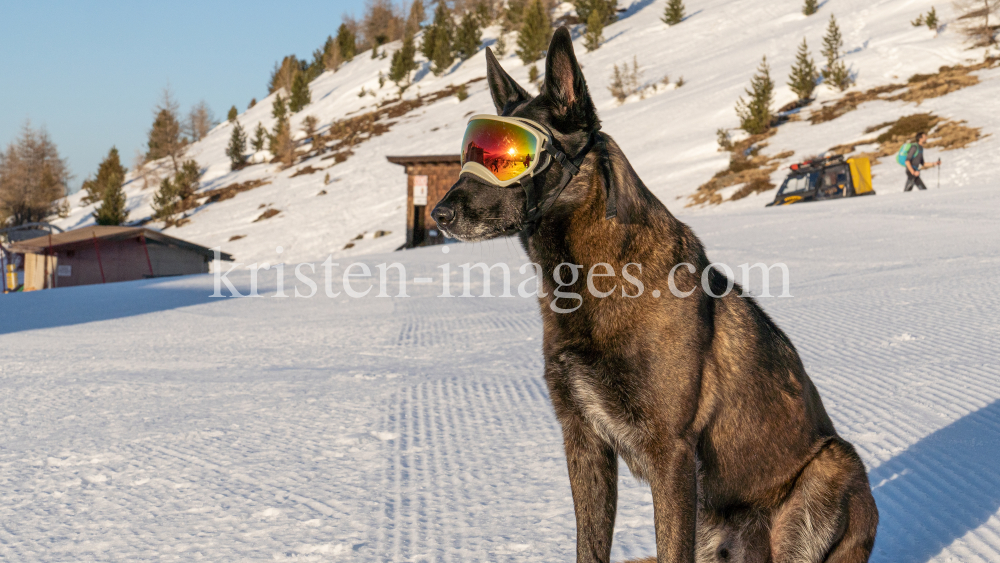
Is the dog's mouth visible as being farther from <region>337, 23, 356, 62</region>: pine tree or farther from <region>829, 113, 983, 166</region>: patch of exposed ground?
<region>337, 23, 356, 62</region>: pine tree

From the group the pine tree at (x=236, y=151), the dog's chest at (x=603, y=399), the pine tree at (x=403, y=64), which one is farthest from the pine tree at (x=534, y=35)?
the dog's chest at (x=603, y=399)

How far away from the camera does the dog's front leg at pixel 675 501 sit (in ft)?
5.08

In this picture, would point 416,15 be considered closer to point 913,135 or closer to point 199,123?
point 199,123

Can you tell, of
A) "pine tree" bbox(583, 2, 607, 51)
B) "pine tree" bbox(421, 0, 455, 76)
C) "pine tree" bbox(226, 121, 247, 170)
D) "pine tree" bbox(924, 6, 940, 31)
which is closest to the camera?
"pine tree" bbox(924, 6, 940, 31)

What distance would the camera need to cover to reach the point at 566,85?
72.1 inches

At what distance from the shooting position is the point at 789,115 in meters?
30.7

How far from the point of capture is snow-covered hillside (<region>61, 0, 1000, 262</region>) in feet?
84.9

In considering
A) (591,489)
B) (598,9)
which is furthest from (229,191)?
(591,489)

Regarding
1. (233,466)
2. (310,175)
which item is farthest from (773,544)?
(310,175)

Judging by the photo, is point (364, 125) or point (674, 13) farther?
point (674, 13)

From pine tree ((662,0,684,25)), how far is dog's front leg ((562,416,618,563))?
56116 mm

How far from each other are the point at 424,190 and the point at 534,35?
102ft

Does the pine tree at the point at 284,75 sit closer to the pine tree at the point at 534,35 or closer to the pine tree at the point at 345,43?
the pine tree at the point at 345,43

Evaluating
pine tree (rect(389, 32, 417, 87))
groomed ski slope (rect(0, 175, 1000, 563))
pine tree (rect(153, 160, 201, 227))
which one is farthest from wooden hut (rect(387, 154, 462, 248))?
pine tree (rect(389, 32, 417, 87))
